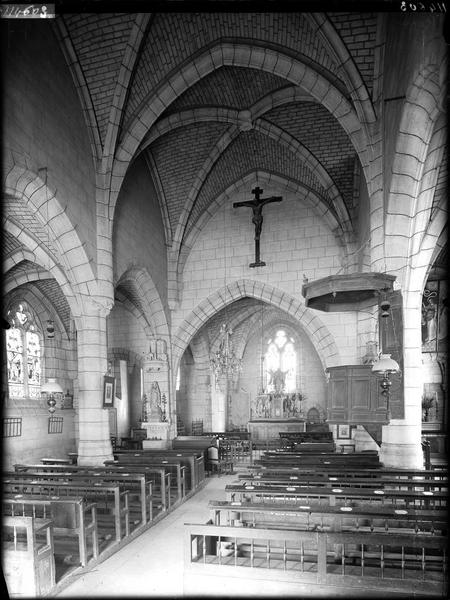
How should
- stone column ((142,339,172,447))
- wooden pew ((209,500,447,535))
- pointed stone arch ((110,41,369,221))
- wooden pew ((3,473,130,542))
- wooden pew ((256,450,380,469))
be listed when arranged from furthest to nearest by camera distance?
stone column ((142,339,172,447)) < pointed stone arch ((110,41,369,221)) < wooden pew ((256,450,380,469)) < wooden pew ((3,473,130,542)) < wooden pew ((209,500,447,535))

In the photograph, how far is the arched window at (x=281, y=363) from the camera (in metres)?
24.9

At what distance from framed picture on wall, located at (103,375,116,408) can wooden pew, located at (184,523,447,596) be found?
6082mm

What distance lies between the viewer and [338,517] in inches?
210

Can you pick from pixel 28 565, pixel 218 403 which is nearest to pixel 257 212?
pixel 218 403

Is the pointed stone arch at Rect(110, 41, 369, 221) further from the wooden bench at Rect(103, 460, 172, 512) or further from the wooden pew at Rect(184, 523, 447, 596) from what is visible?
the wooden pew at Rect(184, 523, 447, 596)

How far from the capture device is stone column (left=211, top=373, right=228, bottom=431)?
2334cm

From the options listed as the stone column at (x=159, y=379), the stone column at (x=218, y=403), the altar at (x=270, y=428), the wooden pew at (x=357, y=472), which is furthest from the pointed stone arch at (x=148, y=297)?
the wooden pew at (x=357, y=472)

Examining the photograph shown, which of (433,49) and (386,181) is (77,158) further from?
(433,49)

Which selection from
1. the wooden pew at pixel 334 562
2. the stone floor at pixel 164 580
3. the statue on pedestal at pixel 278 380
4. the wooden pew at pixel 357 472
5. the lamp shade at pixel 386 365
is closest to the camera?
the wooden pew at pixel 334 562

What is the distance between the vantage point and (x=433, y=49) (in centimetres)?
550

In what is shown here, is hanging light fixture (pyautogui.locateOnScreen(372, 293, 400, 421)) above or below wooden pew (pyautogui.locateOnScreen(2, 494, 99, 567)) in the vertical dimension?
above

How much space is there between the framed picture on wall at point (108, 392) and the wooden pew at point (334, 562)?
20.0 ft

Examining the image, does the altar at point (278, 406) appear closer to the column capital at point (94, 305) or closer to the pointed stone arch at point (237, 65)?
the column capital at point (94, 305)

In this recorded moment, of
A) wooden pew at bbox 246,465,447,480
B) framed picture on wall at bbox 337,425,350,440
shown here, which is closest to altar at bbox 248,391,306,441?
framed picture on wall at bbox 337,425,350,440
